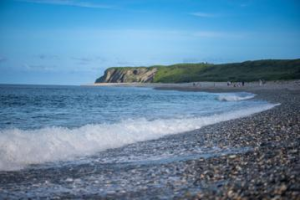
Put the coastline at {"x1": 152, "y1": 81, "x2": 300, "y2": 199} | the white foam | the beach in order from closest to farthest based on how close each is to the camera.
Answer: the coastline at {"x1": 152, "y1": 81, "x2": 300, "y2": 199}, the beach, the white foam

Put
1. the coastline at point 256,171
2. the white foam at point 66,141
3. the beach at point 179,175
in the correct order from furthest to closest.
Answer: the white foam at point 66,141
the beach at point 179,175
the coastline at point 256,171

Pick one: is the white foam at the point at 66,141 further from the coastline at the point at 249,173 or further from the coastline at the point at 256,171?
the coastline at the point at 256,171

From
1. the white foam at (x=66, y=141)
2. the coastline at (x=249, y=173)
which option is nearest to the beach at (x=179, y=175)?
the coastline at (x=249, y=173)

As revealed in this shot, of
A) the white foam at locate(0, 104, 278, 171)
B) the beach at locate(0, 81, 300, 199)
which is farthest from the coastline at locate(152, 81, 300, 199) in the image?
the white foam at locate(0, 104, 278, 171)

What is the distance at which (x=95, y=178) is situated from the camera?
8.12 metres

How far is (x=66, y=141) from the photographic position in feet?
41.3

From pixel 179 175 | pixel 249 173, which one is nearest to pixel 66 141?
pixel 179 175

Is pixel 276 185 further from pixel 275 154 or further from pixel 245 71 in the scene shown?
pixel 245 71

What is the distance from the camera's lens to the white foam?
10.4m

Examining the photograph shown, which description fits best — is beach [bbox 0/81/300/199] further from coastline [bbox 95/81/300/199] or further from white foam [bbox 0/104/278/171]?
white foam [bbox 0/104/278/171]

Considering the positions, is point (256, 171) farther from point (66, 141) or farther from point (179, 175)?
point (66, 141)

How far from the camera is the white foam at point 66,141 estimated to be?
10445mm

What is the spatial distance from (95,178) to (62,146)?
14.1ft

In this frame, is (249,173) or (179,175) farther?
(179,175)
